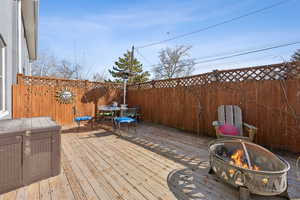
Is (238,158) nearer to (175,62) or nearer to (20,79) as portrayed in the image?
(20,79)

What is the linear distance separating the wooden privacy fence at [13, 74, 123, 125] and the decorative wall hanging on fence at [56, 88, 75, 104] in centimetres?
9

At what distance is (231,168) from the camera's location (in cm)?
165

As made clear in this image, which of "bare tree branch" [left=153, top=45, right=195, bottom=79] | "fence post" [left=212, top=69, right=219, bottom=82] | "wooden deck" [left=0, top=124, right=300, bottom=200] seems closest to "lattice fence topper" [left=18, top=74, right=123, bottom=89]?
"wooden deck" [left=0, top=124, right=300, bottom=200]

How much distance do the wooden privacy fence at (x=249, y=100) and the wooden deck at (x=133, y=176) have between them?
663mm

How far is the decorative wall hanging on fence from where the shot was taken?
18.5ft

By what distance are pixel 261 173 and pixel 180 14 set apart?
7126mm

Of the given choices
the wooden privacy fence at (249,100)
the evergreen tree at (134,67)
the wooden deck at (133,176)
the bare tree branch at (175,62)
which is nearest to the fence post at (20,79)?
the wooden deck at (133,176)

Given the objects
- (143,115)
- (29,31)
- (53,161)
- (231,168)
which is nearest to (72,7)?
(29,31)

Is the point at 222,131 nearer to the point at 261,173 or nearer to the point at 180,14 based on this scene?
the point at 261,173

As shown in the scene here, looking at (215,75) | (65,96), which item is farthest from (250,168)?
(65,96)

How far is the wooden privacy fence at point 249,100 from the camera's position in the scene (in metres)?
2.96

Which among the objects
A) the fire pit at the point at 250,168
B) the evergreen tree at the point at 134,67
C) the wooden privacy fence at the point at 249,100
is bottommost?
the fire pit at the point at 250,168

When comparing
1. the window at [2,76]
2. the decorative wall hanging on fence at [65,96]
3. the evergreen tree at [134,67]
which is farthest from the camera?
the evergreen tree at [134,67]

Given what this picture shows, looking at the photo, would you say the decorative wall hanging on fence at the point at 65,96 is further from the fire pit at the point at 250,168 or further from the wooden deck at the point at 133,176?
the fire pit at the point at 250,168
